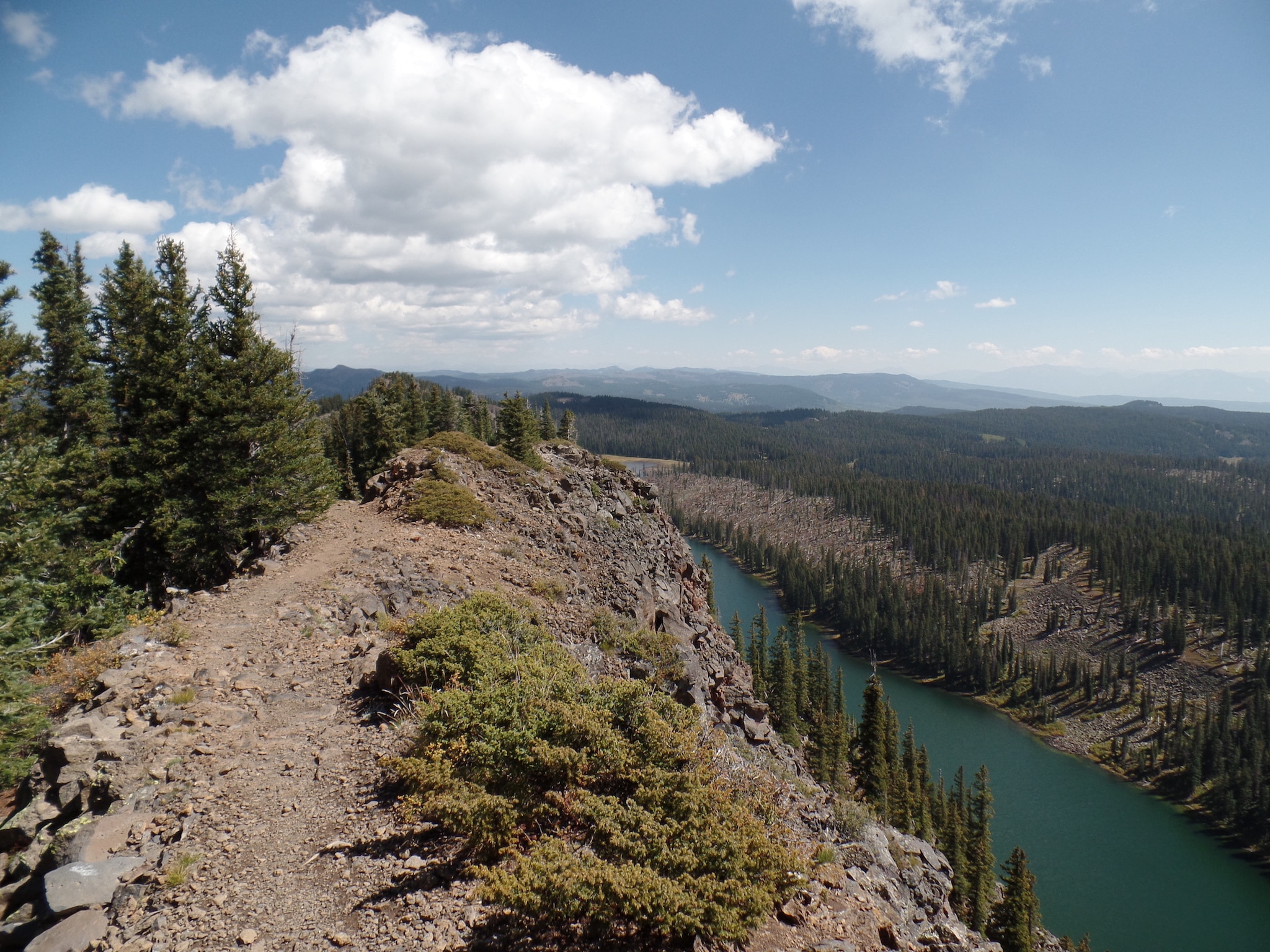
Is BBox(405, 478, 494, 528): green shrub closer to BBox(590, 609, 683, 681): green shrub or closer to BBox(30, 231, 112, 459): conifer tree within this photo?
BBox(590, 609, 683, 681): green shrub

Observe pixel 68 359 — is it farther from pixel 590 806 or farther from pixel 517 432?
pixel 590 806

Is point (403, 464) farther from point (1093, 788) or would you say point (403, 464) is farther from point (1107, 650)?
point (1107, 650)

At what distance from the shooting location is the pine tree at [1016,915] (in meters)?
35.6

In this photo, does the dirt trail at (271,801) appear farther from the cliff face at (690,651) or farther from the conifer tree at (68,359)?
the conifer tree at (68,359)

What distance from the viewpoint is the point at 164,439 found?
22.2m

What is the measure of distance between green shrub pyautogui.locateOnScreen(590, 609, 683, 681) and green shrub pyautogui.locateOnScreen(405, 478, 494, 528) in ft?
25.9

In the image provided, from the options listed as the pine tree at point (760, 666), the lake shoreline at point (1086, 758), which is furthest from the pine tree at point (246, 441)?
the lake shoreline at point (1086, 758)

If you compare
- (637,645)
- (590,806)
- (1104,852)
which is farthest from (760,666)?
(590,806)

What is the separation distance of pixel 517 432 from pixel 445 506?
18953mm

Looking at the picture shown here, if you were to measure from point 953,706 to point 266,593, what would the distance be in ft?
348

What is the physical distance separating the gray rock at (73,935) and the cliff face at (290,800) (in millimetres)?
26

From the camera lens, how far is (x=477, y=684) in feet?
38.7

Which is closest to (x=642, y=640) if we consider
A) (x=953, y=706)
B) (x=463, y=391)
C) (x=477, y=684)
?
(x=477, y=684)

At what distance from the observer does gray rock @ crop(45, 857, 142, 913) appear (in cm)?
813
